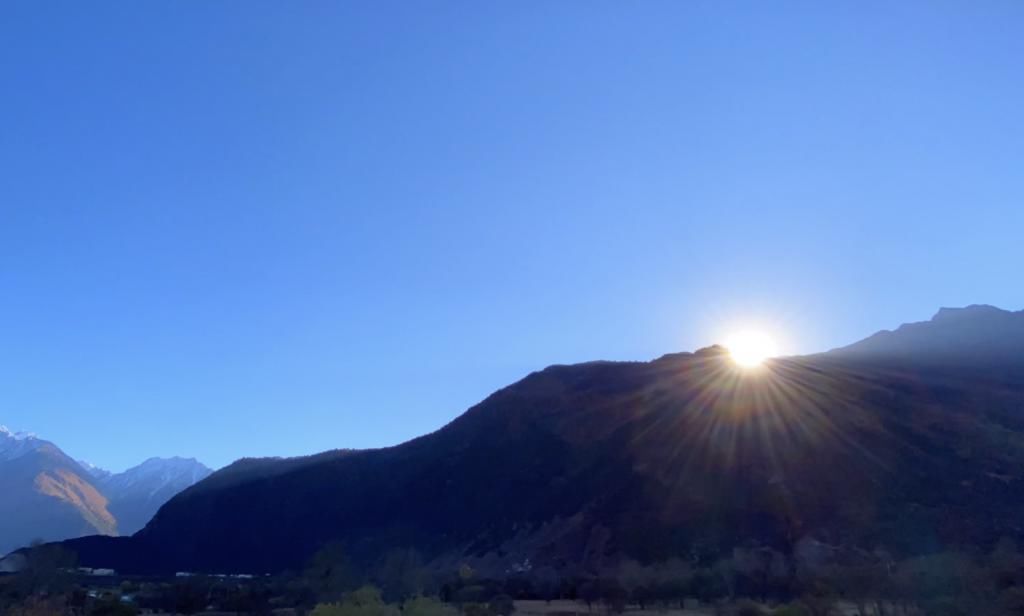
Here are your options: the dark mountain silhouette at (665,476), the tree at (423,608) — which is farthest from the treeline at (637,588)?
the dark mountain silhouette at (665,476)

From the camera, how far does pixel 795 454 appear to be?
104m

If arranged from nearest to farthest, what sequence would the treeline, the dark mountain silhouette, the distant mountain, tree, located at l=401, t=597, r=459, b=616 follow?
1. tree, located at l=401, t=597, r=459, b=616
2. the treeline
3. the dark mountain silhouette
4. the distant mountain

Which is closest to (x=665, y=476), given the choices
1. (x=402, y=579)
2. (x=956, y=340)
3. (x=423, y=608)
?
(x=402, y=579)

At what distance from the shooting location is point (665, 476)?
4215 inches

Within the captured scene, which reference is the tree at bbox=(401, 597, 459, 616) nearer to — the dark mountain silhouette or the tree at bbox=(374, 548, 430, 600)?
the tree at bbox=(374, 548, 430, 600)

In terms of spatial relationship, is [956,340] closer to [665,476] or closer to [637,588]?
[665,476]

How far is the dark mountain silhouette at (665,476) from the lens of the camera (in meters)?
90.3

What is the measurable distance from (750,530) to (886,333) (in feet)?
360

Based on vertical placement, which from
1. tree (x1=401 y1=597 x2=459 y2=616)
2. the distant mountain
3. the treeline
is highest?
the distant mountain

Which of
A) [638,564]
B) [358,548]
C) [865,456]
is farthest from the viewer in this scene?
[358,548]

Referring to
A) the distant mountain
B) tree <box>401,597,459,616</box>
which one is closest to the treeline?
tree <box>401,597,459,616</box>

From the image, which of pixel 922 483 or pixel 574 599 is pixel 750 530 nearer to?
pixel 922 483

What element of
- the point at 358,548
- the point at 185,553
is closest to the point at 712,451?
the point at 358,548

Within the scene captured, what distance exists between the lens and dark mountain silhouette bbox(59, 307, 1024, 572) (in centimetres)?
9031
